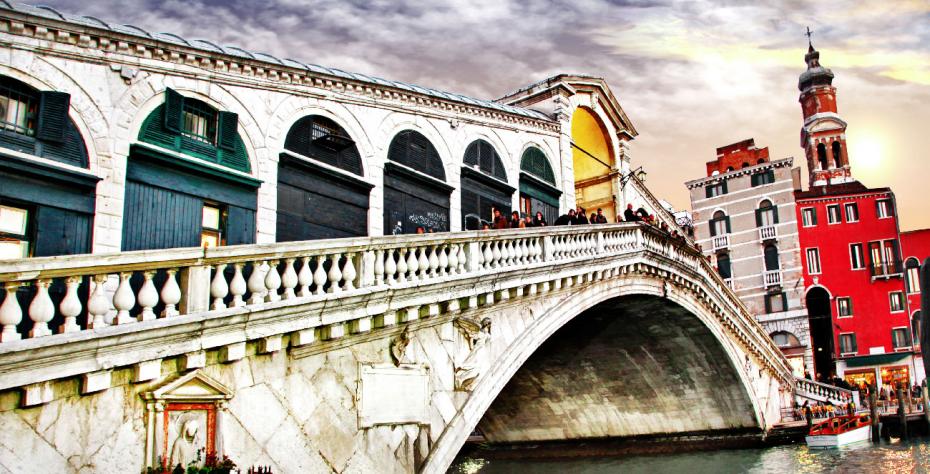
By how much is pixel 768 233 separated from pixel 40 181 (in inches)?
1407

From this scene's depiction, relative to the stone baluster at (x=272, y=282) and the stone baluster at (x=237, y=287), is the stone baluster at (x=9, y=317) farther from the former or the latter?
the stone baluster at (x=272, y=282)

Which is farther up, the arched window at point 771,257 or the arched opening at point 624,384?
the arched window at point 771,257

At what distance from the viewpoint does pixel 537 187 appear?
1767 centimetres

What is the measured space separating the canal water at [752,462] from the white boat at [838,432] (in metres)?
0.31

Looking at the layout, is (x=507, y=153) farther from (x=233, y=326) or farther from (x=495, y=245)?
(x=233, y=326)

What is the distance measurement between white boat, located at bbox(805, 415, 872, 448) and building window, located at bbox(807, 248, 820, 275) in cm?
1265

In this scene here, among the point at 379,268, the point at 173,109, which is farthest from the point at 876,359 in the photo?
the point at 173,109

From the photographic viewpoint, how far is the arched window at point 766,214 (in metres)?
37.9

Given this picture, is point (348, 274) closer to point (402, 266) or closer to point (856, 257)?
point (402, 266)

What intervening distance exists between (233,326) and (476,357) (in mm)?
4541

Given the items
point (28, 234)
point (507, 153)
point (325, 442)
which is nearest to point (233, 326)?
point (325, 442)

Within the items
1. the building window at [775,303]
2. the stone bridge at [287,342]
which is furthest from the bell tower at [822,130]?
the stone bridge at [287,342]

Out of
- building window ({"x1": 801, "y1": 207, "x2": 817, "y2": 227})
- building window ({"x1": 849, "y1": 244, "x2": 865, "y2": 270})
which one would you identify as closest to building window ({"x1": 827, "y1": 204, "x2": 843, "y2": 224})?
building window ({"x1": 801, "y1": 207, "x2": 817, "y2": 227})

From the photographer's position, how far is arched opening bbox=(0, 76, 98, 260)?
8.16 meters
